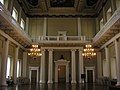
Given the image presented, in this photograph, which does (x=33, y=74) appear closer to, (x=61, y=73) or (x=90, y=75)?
(x=61, y=73)

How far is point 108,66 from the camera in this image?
1817cm

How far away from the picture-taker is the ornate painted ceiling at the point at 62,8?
2194cm

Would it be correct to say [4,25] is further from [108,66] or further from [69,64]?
[69,64]

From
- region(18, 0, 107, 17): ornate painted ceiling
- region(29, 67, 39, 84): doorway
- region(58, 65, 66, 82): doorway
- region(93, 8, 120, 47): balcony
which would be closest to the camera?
region(93, 8, 120, 47): balcony

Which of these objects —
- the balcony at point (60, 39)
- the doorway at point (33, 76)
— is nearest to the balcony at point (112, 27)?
the balcony at point (60, 39)

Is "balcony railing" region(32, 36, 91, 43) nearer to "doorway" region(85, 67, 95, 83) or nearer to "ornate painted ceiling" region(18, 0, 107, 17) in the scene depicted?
"ornate painted ceiling" region(18, 0, 107, 17)

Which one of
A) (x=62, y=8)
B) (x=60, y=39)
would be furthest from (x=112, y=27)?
(x=62, y=8)

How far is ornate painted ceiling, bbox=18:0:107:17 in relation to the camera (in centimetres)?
2194

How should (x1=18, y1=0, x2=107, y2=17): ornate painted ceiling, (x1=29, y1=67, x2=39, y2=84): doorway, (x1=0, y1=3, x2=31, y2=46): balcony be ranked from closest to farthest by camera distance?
(x1=0, y1=3, x2=31, y2=46): balcony < (x1=18, y1=0, x2=107, y2=17): ornate painted ceiling < (x1=29, y1=67, x2=39, y2=84): doorway

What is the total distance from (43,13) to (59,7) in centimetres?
216

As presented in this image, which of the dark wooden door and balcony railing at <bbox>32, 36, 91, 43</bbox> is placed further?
the dark wooden door

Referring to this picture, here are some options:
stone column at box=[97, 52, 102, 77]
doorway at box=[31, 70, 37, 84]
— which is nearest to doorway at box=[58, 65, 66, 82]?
doorway at box=[31, 70, 37, 84]

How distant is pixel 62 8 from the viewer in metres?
23.9

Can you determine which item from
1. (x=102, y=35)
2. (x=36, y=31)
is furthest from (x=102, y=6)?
(x=36, y=31)
